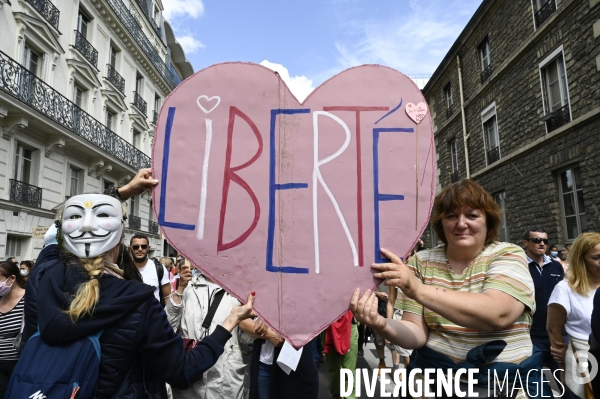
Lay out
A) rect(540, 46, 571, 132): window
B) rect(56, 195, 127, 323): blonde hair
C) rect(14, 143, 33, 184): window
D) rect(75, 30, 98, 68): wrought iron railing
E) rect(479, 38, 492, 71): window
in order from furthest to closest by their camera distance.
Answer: rect(75, 30, 98, 68): wrought iron railing < rect(479, 38, 492, 71): window < rect(14, 143, 33, 184): window < rect(540, 46, 571, 132): window < rect(56, 195, 127, 323): blonde hair

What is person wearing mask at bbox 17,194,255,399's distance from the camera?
1376 millimetres

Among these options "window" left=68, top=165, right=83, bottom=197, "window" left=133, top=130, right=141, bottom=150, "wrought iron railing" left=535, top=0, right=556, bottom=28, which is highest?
"wrought iron railing" left=535, top=0, right=556, bottom=28

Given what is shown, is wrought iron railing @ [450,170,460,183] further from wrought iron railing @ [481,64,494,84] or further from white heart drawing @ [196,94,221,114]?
white heart drawing @ [196,94,221,114]

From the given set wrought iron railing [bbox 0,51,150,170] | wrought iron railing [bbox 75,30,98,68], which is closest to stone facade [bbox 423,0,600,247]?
wrought iron railing [bbox 0,51,150,170]

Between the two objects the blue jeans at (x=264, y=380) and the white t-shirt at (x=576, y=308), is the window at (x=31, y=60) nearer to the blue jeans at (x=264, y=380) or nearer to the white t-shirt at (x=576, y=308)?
the blue jeans at (x=264, y=380)

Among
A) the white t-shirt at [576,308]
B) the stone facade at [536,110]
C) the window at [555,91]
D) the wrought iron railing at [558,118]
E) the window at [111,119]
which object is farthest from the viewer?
the window at [111,119]

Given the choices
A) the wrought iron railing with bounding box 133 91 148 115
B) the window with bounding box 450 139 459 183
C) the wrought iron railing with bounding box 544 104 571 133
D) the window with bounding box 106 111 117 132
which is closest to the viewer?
the wrought iron railing with bounding box 544 104 571 133

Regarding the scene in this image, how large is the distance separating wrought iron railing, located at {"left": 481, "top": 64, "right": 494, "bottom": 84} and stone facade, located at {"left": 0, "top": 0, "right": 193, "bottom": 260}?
12944 millimetres

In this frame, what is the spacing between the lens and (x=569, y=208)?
32.6 ft

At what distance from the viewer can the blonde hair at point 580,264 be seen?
2938 millimetres

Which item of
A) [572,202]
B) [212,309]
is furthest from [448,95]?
[212,309]

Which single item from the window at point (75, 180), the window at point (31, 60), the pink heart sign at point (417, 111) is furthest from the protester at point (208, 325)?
the window at point (75, 180)

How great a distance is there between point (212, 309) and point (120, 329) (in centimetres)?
138

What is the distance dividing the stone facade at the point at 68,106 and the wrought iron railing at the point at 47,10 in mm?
32
